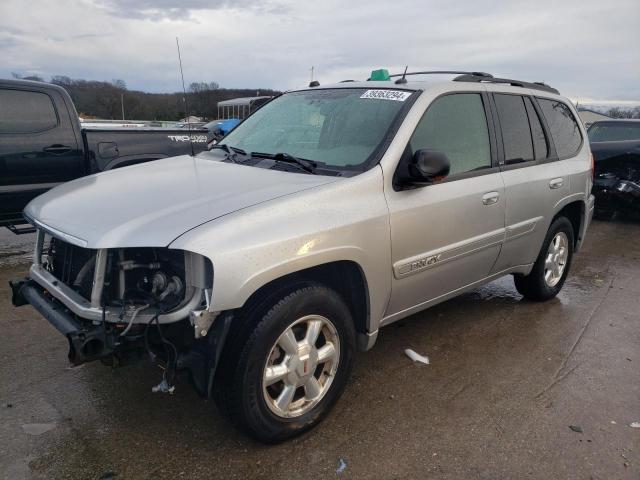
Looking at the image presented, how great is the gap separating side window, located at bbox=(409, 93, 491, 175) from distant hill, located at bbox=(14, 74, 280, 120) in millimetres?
2050

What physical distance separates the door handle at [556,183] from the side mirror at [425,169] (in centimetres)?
184

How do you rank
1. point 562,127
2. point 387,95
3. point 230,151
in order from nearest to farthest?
point 387,95, point 230,151, point 562,127

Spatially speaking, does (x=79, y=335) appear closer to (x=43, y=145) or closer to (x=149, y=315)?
(x=149, y=315)

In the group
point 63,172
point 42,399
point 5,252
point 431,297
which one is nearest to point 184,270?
point 42,399

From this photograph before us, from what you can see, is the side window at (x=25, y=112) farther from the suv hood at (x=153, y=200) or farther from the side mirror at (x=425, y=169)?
the side mirror at (x=425, y=169)

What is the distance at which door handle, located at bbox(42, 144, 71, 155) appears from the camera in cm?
566

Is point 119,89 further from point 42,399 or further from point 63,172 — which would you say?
point 42,399

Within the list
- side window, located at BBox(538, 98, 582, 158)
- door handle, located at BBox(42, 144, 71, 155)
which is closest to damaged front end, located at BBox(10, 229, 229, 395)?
side window, located at BBox(538, 98, 582, 158)

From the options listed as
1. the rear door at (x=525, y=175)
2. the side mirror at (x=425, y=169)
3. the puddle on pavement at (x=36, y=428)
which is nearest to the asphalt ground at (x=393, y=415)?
the puddle on pavement at (x=36, y=428)

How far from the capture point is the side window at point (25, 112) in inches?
215

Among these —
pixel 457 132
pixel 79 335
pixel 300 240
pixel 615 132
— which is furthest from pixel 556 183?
pixel 615 132

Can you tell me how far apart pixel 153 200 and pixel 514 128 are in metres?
2.85

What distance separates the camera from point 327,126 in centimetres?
347

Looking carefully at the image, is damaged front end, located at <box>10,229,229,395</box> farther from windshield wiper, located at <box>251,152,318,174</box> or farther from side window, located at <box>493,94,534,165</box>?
side window, located at <box>493,94,534,165</box>
